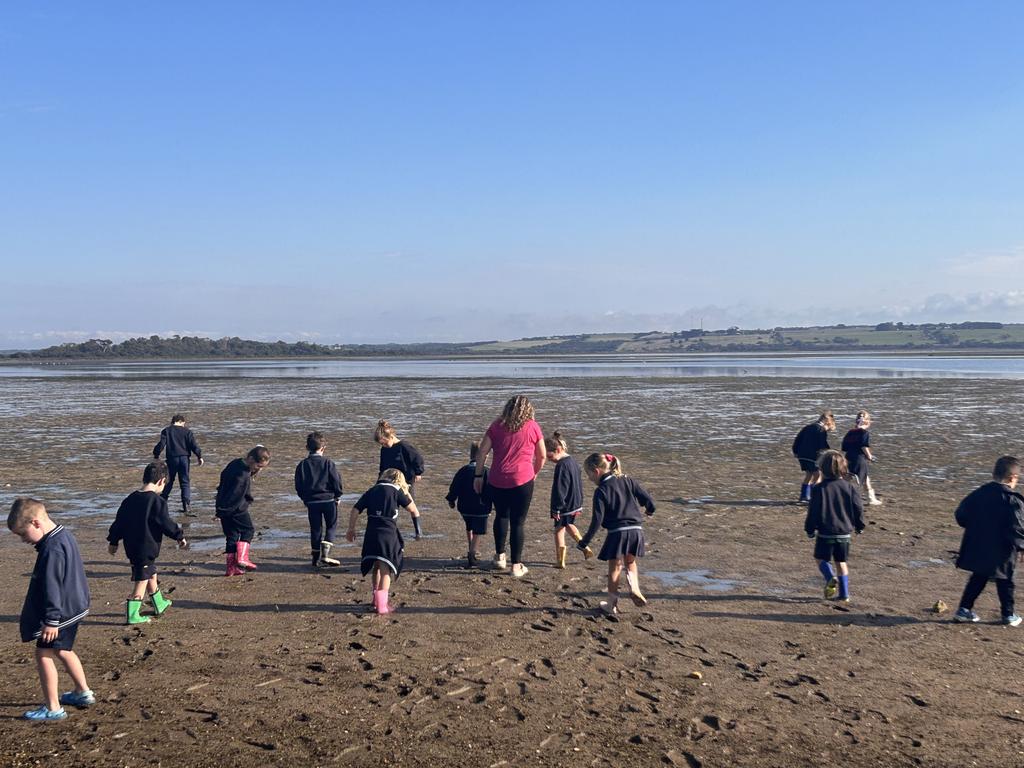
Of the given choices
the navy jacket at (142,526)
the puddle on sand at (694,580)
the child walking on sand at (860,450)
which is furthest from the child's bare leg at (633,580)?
the child walking on sand at (860,450)

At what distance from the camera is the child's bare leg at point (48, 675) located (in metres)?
5.86

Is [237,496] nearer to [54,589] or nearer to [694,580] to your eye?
[54,589]

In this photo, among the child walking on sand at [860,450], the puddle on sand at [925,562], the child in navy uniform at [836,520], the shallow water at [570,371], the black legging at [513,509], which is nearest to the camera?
the child in navy uniform at [836,520]

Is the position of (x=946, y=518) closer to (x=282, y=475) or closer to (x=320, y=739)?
(x=320, y=739)

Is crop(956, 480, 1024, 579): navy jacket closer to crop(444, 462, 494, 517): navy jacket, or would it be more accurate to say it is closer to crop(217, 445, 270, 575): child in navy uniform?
crop(444, 462, 494, 517): navy jacket

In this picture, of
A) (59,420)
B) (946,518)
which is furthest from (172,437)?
(59,420)

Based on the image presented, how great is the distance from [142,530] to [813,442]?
37.0 ft

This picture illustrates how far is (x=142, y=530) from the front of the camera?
810cm

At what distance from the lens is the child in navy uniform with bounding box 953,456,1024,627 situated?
8.05 metres

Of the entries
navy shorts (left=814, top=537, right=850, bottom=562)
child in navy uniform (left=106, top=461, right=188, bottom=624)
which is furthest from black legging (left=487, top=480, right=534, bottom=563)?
child in navy uniform (left=106, top=461, right=188, bottom=624)

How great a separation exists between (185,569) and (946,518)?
1199cm

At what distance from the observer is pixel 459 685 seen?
261 inches

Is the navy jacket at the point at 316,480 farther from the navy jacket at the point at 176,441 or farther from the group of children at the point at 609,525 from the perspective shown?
the navy jacket at the point at 176,441

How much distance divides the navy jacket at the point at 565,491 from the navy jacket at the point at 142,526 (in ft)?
14.8
